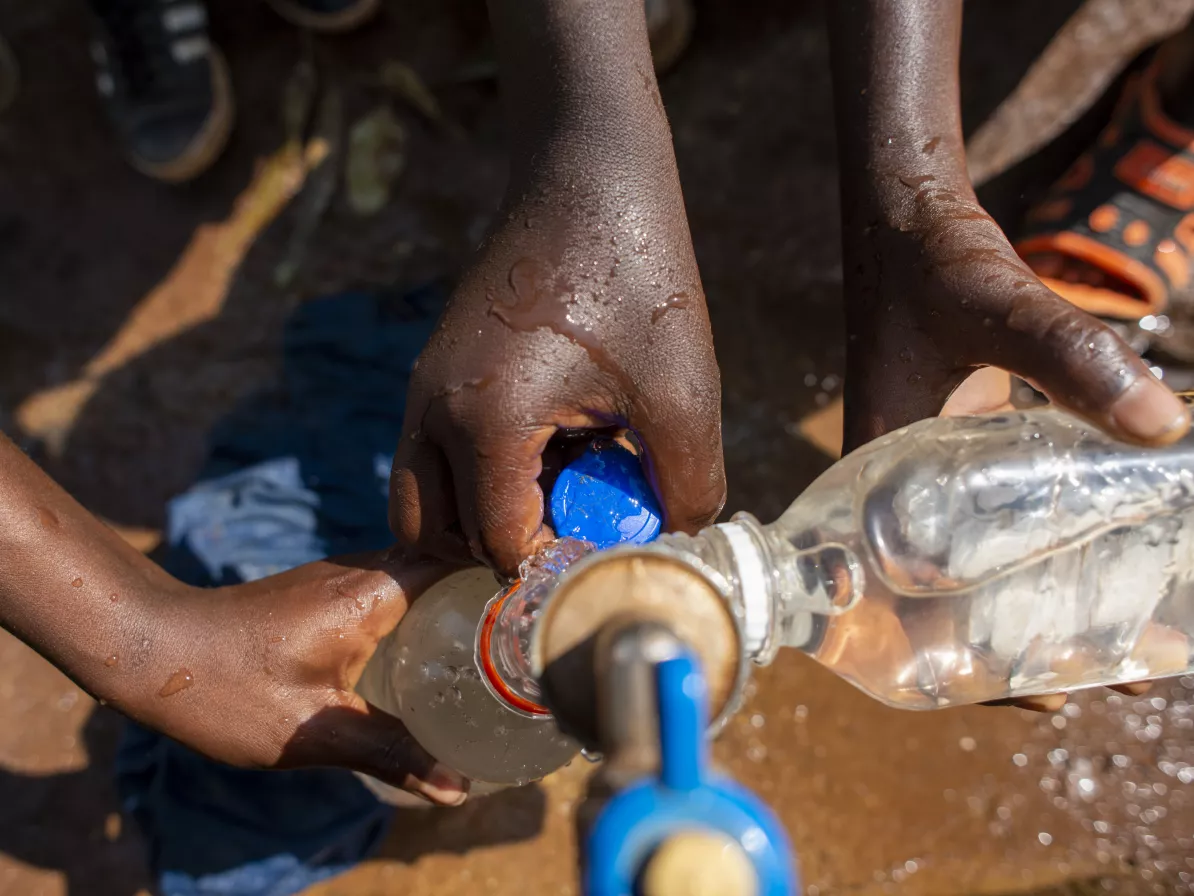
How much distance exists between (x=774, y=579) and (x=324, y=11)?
81.8 inches

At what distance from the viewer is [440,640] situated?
1.22 metres

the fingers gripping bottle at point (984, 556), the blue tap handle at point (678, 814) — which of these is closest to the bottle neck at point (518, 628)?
the fingers gripping bottle at point (984, 556)

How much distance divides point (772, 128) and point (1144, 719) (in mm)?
1633

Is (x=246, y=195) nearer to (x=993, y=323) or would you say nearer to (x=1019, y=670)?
(x=993, y=323)

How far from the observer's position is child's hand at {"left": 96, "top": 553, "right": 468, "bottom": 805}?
121 cm

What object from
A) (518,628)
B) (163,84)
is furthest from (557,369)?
(163,84)

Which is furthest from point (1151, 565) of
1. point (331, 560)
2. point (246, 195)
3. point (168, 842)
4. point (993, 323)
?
point (246, 195)

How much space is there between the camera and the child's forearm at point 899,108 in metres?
1.27

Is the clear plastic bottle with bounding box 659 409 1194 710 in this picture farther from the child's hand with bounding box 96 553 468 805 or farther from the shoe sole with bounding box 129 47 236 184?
the shoe sole with bounding box 129 47 236 184

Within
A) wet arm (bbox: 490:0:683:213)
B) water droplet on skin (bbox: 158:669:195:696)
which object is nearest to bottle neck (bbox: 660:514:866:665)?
wet arm (bbox: 490:0:683:213)

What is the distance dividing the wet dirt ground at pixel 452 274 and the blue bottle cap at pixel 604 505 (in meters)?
0.96

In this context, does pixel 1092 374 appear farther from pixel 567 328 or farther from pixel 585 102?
→ pixel 585 102

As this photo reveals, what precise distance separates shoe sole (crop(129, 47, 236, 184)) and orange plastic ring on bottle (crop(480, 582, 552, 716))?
1893 mm

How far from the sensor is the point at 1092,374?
36.4 inches
